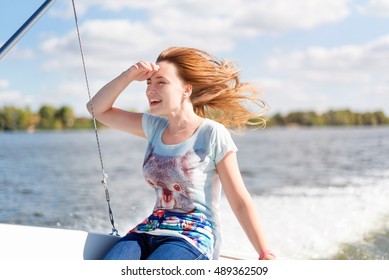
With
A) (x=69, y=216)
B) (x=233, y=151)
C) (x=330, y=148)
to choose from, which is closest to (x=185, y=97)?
(x=233, y=151)

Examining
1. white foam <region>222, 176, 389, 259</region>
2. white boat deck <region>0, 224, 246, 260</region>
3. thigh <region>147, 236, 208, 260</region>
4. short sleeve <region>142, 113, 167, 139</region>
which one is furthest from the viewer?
white foam <region>222, 176, 389, 259</region>

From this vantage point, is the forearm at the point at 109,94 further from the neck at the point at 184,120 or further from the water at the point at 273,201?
the water at the point at 273,201

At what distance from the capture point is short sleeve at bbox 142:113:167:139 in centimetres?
193

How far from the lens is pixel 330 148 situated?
55.2 ft

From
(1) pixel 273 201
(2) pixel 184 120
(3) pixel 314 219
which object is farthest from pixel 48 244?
(1) pixel 273 201

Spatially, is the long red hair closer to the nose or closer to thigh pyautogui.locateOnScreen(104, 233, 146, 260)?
the nose

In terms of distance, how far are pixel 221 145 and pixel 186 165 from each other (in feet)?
0.38

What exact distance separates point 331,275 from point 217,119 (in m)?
0.65

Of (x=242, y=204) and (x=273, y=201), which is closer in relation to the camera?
(x=242, y=204)

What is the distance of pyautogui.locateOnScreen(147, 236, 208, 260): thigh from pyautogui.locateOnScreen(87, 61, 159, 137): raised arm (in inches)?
17.9

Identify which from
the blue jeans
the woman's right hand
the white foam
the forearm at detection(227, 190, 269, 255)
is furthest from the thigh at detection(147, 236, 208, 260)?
the white foam

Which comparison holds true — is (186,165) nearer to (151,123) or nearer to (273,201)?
(151,123)

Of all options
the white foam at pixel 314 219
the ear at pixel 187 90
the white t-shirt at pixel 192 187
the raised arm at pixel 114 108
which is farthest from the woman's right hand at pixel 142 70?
the white foam at pixel 314 219

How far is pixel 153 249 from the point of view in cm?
174
